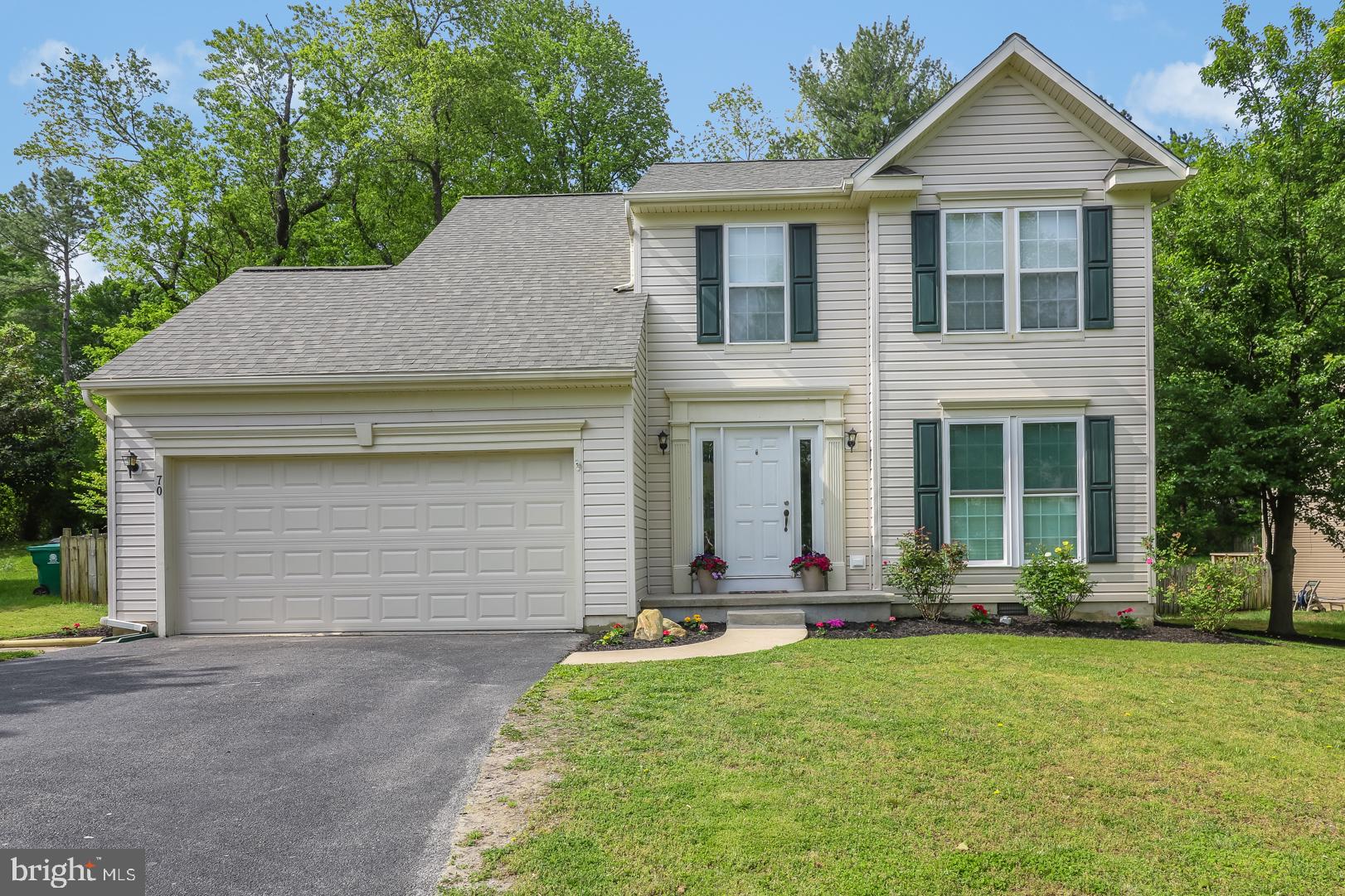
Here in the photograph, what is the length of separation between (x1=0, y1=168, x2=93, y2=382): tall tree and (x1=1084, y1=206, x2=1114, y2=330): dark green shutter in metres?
36.8

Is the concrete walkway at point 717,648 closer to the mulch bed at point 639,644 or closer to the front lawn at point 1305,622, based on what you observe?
the mulch bed at point 639,644

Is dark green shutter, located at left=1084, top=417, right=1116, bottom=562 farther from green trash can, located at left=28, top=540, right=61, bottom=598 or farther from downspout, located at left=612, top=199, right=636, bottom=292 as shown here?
green trash can, located at left=28, top=540, right=61, bottom=598

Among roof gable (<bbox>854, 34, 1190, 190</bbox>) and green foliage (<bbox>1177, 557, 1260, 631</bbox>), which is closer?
green foliage (<bbox>1177, 557, 1260, 631</bbox>)

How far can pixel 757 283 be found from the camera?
455 inches

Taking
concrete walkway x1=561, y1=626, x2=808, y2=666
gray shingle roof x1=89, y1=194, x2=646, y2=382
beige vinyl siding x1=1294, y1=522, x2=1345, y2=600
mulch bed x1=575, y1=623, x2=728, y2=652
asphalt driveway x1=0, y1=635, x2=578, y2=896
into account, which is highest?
gray shingle roof x1=89, y1=194, x2=646, y2=382

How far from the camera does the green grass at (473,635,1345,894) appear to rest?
3834 millimetres

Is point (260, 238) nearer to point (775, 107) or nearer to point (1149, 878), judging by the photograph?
point (775, 107)

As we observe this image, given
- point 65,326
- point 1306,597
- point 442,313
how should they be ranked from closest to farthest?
point 442,313
point 1306,597
point 65,326

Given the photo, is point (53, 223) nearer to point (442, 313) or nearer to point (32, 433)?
point (32, 433)

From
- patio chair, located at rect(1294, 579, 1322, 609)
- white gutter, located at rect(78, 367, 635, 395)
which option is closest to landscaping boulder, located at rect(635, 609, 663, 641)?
white gutter, located at rect(78, 367, 635, 395)

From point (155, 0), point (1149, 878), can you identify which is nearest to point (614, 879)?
point (1149, 878)

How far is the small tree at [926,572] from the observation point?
34.6 feet

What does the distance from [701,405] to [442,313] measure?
349cm

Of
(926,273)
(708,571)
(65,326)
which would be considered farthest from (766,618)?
(65,326)
